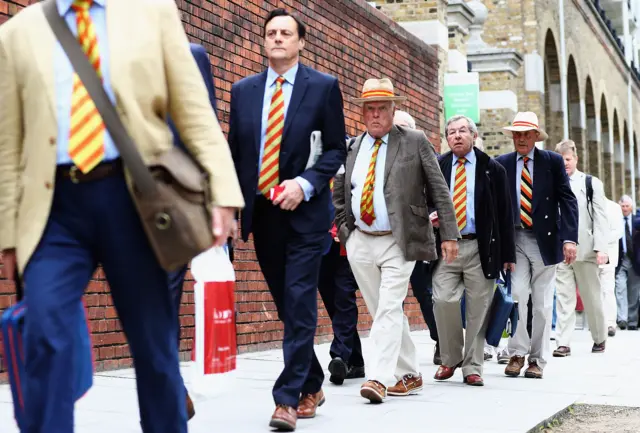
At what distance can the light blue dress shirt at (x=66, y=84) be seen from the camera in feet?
12.0

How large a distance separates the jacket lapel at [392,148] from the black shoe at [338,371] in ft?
4.88

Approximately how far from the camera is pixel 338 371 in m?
8.62

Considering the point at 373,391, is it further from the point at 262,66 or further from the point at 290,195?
the point at 262,66

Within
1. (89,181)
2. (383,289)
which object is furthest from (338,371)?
(89,181)

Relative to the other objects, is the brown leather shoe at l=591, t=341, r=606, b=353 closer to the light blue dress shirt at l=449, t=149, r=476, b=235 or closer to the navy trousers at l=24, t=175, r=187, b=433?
the light blue dress shirt at l=449, t=149, r=476, b=235

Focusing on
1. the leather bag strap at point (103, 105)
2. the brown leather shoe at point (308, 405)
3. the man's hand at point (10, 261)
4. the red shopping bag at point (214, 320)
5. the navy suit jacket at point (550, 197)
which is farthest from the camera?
the navy suit jacket at point (550, 197)

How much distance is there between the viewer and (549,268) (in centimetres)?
987

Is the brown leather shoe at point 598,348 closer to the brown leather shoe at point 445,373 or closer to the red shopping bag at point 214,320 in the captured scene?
the brown leather shoe at point 445,373

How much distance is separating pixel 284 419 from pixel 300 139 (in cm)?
147

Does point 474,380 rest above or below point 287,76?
below

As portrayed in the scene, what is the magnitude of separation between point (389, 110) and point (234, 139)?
69.1 inches

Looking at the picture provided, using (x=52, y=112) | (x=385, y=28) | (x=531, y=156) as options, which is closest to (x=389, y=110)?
(x=531, y=156)

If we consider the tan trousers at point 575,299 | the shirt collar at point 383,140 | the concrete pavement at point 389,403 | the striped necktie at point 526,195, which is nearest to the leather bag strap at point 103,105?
the concrete pavement at point 389,403

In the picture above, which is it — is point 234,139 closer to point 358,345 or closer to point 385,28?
point 358,345
